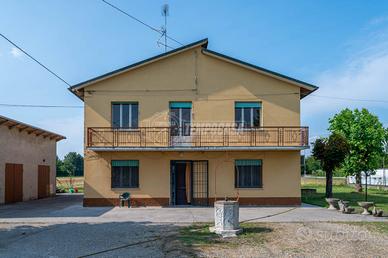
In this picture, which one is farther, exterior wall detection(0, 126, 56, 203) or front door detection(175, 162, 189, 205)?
exterior wall detection(0, 126, 56, 203)

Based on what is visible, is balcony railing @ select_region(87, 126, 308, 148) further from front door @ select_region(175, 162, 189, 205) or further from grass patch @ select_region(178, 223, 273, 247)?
grass patch @ select_region(178, 223, 273, 247)

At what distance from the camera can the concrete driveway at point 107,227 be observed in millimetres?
9906

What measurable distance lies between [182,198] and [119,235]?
29.4 feet

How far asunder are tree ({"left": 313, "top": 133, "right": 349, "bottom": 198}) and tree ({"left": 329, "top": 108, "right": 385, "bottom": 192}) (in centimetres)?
1099

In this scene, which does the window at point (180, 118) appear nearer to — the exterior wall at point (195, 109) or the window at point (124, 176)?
the exterior wall at point (195, 109)

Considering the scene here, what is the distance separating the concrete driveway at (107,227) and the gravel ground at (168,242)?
0.02 m

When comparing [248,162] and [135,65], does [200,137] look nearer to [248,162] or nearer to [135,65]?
[248,162]

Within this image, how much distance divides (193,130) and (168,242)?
398 inches

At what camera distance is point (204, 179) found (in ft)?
66.9

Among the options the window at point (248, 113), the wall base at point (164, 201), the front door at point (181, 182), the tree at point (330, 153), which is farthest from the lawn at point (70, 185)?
the tree at point (330, 153)

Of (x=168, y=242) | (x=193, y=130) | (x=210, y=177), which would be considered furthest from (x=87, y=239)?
(x=193, y=130)

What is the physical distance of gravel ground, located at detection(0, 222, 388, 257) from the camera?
31.3 feet

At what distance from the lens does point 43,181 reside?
29.2 m

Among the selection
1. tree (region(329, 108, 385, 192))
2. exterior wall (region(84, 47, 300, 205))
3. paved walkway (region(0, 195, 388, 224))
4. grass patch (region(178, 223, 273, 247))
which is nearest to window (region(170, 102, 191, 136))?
exterior wall (region(84, 47, 300, 205))
